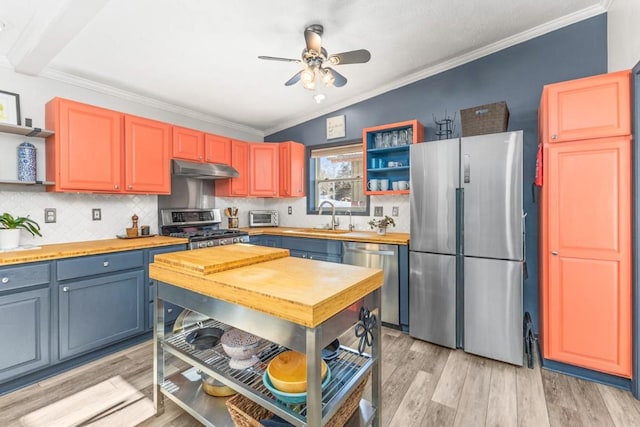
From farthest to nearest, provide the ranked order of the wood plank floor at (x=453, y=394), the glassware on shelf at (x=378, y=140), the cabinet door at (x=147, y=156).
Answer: the glassware on shelf at (x=378, y=140), the cabinet door at (x=147, y=156), the wood plank floor at (x=453, y=394)

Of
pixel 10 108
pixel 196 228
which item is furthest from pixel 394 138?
pixel 10 108

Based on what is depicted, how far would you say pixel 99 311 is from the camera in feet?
7.75

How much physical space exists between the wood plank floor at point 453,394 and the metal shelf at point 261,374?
46 centimetres

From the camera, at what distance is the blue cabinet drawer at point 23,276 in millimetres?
1920

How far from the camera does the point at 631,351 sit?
191 cm

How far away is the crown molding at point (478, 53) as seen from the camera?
252 cm

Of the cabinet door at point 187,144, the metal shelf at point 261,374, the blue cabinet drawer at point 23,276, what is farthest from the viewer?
the cabinet door at point 187,144

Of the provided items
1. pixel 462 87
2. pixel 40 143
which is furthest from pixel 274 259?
pixel 462 87

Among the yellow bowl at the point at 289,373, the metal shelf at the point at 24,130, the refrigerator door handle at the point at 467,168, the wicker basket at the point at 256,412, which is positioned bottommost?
the wicker basket at the point at 256,412

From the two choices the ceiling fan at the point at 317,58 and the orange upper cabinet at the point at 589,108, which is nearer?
the orange upper cabinet at the point at 589,108

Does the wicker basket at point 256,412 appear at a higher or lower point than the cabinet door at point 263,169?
lower

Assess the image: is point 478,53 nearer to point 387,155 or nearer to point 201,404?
point 387,155

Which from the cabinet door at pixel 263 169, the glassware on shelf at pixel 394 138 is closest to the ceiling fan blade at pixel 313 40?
the glassware on shelf at pixel 394 138

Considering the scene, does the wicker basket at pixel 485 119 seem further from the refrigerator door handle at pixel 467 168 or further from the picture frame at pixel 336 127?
the picture frame at pixel 336 127
